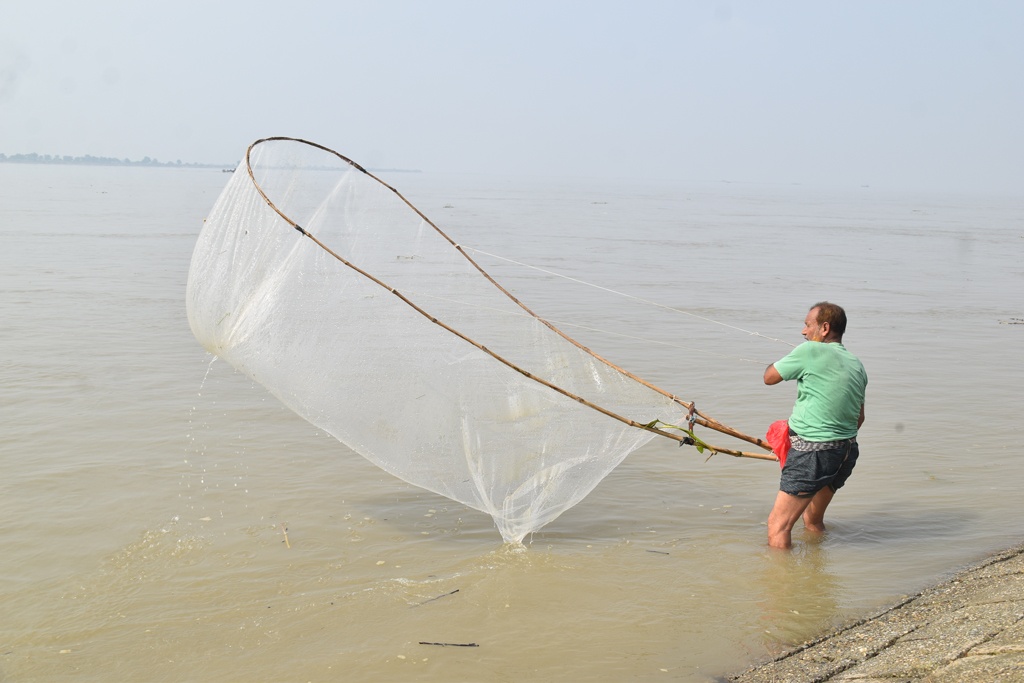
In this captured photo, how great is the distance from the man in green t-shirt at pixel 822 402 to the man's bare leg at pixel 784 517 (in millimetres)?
65

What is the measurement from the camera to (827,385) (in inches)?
154

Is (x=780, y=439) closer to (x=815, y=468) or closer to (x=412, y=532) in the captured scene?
(x=815, y=468)

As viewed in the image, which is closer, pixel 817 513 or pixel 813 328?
pixel 813 328

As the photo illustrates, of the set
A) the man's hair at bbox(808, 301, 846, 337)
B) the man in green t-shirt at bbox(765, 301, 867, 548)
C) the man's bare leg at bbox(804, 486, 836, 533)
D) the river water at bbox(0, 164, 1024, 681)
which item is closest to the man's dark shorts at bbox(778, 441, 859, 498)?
the man in green t-shirt at bbox(765, 301, 867, 548)

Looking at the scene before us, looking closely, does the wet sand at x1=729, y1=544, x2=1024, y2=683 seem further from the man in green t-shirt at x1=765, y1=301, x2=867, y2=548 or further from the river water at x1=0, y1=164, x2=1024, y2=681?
the man in green t-shirt at x1=765, y1=301, x2=867, y2=548

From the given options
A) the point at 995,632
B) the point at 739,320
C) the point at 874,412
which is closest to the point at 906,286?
the point at 739,320

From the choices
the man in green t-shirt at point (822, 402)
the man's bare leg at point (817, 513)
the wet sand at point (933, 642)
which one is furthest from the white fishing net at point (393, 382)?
the wet sand at point (933, 642)

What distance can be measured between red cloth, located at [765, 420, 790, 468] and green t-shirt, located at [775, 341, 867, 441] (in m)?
0.15

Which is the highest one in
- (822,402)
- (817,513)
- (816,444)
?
(822,402)

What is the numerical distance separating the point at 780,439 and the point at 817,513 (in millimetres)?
707

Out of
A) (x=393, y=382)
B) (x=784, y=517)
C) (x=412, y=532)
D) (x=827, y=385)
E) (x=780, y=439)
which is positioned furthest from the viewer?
(x=412, y=532)

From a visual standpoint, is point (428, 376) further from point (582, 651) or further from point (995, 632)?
point (995, 632)

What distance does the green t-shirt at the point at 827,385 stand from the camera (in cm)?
390

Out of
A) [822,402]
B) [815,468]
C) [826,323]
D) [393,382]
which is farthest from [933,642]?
[393,382]
